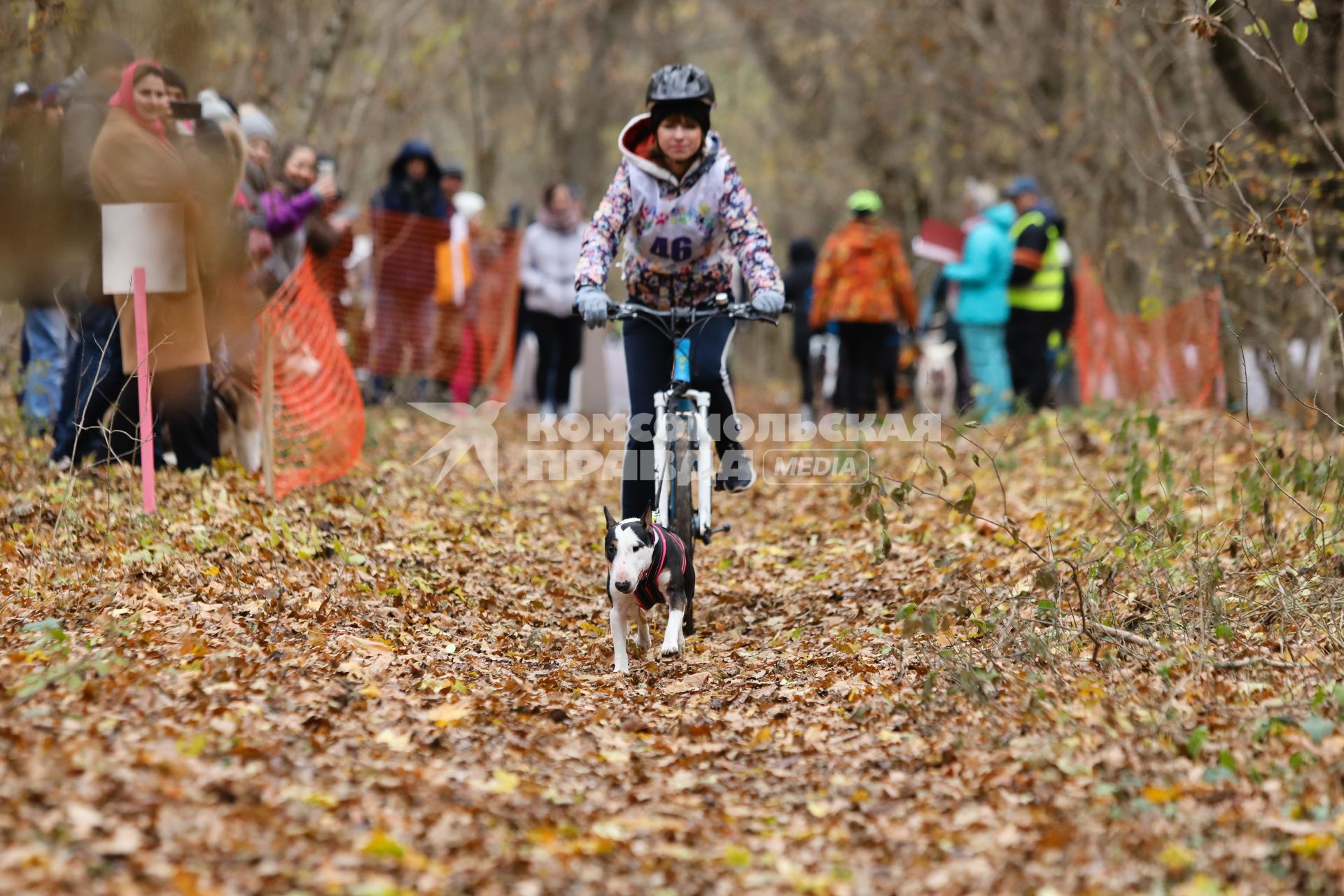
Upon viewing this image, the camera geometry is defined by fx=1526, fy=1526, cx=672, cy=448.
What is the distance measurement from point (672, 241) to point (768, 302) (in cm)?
63

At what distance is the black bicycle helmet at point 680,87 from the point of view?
661 centimetres

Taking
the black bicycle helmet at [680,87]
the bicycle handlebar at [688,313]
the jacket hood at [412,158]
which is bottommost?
the bicycle handlebar at [688,313]

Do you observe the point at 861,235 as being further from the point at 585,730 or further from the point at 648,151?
the point at 585,730

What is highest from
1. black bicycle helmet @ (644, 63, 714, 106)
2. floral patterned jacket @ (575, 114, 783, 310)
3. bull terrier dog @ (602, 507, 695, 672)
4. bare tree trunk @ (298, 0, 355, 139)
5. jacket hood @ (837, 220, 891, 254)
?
bare tree trunk @ (298, 0, 355, 139)

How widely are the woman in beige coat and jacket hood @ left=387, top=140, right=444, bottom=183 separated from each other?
289 inches

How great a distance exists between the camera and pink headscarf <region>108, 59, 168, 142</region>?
8344 millimetres

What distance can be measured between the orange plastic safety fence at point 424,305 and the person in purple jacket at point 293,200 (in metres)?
3.63

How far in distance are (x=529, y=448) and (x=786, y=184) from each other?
19.0 meters

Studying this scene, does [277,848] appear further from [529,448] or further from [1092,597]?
[529,448]

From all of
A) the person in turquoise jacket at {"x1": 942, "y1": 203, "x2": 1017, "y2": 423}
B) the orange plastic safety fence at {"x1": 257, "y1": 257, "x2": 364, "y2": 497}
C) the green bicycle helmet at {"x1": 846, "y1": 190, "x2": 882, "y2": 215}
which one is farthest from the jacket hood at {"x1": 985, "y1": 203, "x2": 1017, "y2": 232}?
the orange plastic safety fence at {"x1": 257, "y1": 257, "x2": 364, "y2": 497}

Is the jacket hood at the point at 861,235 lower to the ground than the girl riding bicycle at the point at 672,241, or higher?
higher

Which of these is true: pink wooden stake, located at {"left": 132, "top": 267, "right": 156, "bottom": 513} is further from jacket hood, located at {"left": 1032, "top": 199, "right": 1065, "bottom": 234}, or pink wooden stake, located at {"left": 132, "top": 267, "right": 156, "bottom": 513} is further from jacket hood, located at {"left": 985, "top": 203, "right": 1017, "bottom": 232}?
jacket hood, located at {"left": 985, "top": 203, "right": 1017, "bottom": 232}

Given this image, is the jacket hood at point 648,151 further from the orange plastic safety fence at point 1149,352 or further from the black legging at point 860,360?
the black legging at point 860,360

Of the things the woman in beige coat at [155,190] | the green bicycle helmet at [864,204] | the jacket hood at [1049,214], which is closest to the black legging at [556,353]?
the green bicycle helmet at [864,204]
